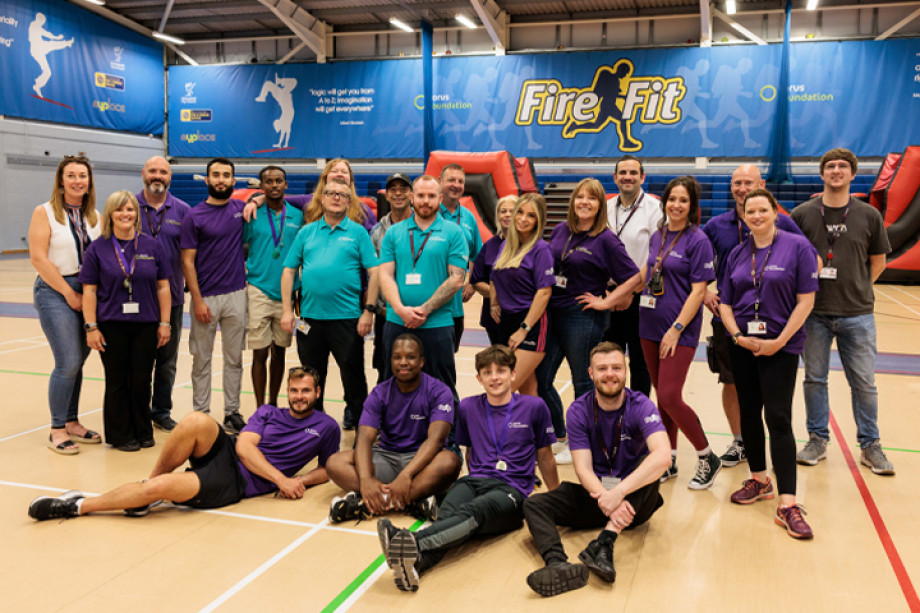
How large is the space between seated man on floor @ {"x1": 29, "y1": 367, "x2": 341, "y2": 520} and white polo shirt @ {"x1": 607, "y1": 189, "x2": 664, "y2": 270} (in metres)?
2.18

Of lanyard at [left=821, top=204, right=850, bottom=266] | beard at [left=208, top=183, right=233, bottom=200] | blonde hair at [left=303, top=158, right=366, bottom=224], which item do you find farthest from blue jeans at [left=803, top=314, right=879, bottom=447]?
beard at [left=208, top=183, right=233, bottom=200]

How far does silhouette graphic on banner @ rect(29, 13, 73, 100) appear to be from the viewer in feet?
59.5

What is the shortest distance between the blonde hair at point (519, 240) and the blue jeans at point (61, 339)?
2773 mm

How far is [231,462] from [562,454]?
207cm

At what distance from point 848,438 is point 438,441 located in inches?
125

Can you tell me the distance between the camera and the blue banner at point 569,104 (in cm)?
1744

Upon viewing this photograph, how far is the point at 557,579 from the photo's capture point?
289 centimetres

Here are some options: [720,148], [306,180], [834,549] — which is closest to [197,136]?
[306,180]

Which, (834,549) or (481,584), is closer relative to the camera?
(481,584)

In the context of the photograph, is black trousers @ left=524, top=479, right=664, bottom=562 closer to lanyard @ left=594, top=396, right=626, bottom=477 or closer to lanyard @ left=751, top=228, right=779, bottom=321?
lanyard @ left=594, top=396, right=626, bottom=477

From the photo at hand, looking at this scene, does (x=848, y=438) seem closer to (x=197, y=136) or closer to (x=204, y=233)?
(x=204, y=233)

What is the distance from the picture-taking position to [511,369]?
369 cm

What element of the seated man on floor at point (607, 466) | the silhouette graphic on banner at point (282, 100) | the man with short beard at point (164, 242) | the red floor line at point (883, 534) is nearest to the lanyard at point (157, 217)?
the man with short beard at point (164, 242)

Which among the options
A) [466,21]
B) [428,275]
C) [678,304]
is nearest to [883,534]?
[678,304]
